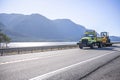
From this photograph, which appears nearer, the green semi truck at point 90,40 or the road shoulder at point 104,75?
the road shoulder at point 104,75

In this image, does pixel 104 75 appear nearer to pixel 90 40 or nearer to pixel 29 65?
pixel 29 65

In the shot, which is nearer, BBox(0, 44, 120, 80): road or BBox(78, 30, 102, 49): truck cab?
BBox(0, 44, 120, 80): road

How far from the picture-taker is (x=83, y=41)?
1460 inches

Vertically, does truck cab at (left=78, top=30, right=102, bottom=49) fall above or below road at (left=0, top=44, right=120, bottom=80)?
above

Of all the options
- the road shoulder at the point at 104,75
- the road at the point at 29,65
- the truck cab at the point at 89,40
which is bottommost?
the road shoulder at the point at 104,75

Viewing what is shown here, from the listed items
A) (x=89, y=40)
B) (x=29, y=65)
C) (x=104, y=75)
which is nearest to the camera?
(x=104, y=75)

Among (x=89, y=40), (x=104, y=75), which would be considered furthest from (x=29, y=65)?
(x=89, y=40)

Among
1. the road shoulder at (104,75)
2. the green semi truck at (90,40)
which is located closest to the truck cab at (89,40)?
the green semi truck at (90,40)

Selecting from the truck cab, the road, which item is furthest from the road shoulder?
the truck cab

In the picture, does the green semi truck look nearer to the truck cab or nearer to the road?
the truck cab

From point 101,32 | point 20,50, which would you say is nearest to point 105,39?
point 101,32

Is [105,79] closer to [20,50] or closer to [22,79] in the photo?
[22,79]

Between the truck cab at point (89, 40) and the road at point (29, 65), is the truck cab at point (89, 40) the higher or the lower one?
the higher one

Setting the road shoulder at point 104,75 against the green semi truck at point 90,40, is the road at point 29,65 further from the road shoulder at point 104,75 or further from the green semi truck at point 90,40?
the green semi truck at point 90,40
